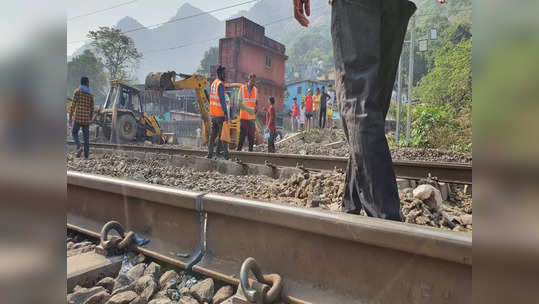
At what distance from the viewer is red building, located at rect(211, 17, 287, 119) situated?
30.5m

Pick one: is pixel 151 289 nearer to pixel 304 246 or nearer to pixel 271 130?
pixel 304 246

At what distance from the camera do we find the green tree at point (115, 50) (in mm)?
55906

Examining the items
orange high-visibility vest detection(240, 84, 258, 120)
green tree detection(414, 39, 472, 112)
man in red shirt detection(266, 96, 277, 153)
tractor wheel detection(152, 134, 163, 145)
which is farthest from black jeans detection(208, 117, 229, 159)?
green tree detection(414, 39, 472, 112)

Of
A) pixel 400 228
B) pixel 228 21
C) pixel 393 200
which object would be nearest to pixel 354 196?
pixel 393 200

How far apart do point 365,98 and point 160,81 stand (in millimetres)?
8715

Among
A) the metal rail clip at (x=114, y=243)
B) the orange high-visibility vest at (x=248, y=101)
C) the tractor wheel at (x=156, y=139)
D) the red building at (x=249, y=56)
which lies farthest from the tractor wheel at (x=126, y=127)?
the red building at (x=249, y=56)

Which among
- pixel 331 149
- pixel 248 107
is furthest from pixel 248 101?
pixel 331 149

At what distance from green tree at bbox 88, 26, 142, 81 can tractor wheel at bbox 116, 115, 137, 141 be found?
4930 centimetres

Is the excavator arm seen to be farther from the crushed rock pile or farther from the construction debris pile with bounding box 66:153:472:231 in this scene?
the crushed rock pile

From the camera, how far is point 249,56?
3169cm

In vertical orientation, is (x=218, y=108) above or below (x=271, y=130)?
above
